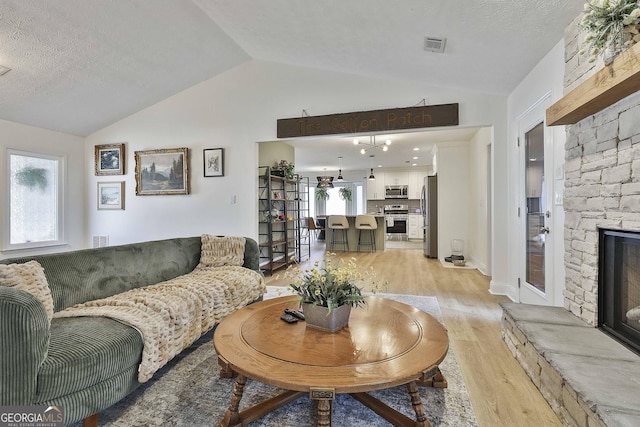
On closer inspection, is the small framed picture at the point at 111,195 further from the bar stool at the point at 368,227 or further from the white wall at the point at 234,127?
the bar stool at the point at 368,227

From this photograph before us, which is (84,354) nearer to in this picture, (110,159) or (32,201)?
(32,201)

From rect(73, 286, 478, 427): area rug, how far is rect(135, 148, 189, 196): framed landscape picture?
3.51m

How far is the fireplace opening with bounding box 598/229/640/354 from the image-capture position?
5.62 feet

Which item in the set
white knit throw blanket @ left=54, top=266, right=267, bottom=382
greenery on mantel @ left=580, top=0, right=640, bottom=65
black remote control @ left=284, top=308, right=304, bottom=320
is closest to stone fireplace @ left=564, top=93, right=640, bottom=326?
greenery on mantel @ left=580, top=0, right=640, bottom=65

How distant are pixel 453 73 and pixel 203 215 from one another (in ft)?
13.0

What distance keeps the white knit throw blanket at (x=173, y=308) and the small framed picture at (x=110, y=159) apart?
3479 millimetres

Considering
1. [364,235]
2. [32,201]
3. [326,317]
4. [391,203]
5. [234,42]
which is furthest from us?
[391,203]

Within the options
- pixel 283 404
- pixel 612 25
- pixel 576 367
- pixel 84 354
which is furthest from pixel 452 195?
pixel 84 354

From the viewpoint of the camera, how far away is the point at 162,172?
500 cm

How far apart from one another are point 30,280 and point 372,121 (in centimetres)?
368

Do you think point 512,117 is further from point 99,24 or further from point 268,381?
point 99,24

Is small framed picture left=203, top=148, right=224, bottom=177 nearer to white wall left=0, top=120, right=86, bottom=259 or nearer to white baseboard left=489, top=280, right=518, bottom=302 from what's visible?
white wall left=0, top=120, right=86, bottom=259

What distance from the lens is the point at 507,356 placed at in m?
2.22

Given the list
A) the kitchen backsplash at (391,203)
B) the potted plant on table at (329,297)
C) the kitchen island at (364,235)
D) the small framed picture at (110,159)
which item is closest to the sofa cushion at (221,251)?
the potted plant on table at (329,297)
